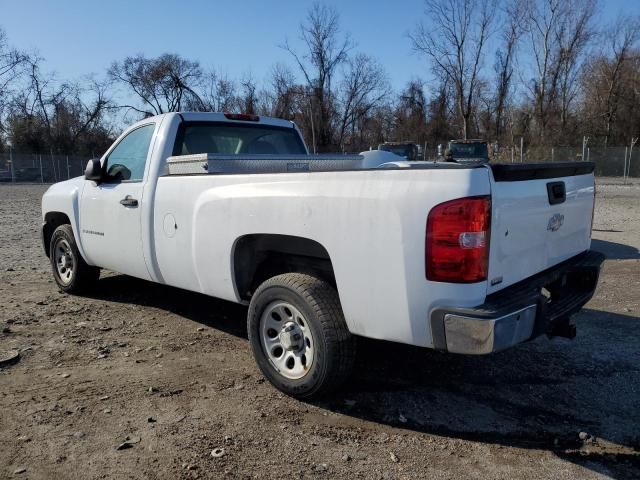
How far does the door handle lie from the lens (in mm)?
4809

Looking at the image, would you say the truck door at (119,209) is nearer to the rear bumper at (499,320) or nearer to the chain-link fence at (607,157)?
the rear bumper at (499,320)

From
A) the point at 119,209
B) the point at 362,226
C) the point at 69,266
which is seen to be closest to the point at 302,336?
the point at 362,226

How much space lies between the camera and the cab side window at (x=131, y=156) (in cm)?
504

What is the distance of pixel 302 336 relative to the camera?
358 cm

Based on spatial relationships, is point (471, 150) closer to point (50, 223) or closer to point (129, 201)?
point (50, 223)

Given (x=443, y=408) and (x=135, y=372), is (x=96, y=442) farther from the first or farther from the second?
A: (x=443, y=408)

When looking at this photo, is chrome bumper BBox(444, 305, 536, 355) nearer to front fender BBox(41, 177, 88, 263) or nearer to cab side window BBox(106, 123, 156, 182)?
cab side window BBox(106, 123, 156, 182)

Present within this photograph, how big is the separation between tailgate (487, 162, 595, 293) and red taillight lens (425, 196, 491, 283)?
3.2 inches

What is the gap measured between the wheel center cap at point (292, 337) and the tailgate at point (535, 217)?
131 cm

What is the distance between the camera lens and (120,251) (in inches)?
201

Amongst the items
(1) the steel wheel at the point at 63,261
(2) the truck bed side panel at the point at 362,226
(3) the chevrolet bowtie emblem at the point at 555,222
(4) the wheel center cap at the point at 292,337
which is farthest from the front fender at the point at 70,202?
(3) the chevrolet bowtie emblem at the point at 555,222

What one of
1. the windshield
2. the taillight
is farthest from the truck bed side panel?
the windshield

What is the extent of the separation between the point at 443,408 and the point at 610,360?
172 cm

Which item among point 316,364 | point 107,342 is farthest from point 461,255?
point 107,342
